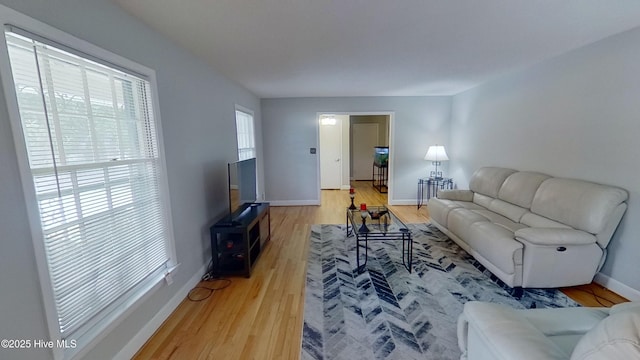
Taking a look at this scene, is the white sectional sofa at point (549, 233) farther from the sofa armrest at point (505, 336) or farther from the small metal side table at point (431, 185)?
the small metal side table at point (431, 185)

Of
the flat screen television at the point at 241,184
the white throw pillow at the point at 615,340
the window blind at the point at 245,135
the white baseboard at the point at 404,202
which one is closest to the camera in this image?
the white throw pillow at the point at 615,340

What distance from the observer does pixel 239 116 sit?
14.0 ft

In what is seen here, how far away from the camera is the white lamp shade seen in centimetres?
502

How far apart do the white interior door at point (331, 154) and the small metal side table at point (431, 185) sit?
2.53 m

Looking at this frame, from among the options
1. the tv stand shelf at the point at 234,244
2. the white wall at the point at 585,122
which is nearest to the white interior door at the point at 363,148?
the white wall at the point at 585,122

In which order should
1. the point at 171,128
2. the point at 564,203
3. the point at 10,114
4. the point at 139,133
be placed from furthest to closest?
the point at 564,203
the point at 171,128
the point at 139,133
the point at 10,114

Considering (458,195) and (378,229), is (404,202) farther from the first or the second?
(378,229)

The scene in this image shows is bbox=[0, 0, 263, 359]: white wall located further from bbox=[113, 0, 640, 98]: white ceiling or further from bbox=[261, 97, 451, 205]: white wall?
bbox=[261, 97, 451, 205]: white wall

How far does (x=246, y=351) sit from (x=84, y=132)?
1643 millimetres

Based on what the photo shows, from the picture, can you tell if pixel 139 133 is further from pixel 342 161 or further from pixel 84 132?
pixel 342 161

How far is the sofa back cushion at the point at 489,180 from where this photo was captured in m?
3.57

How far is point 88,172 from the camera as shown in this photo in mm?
1503

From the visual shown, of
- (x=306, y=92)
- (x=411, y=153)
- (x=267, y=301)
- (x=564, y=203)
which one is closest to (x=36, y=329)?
(x=267, y=301)

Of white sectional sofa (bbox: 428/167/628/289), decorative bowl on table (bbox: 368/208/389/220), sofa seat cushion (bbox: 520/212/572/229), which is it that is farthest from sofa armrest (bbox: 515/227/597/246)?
decorative bowl on table (bbox: 368/208/389/220)
